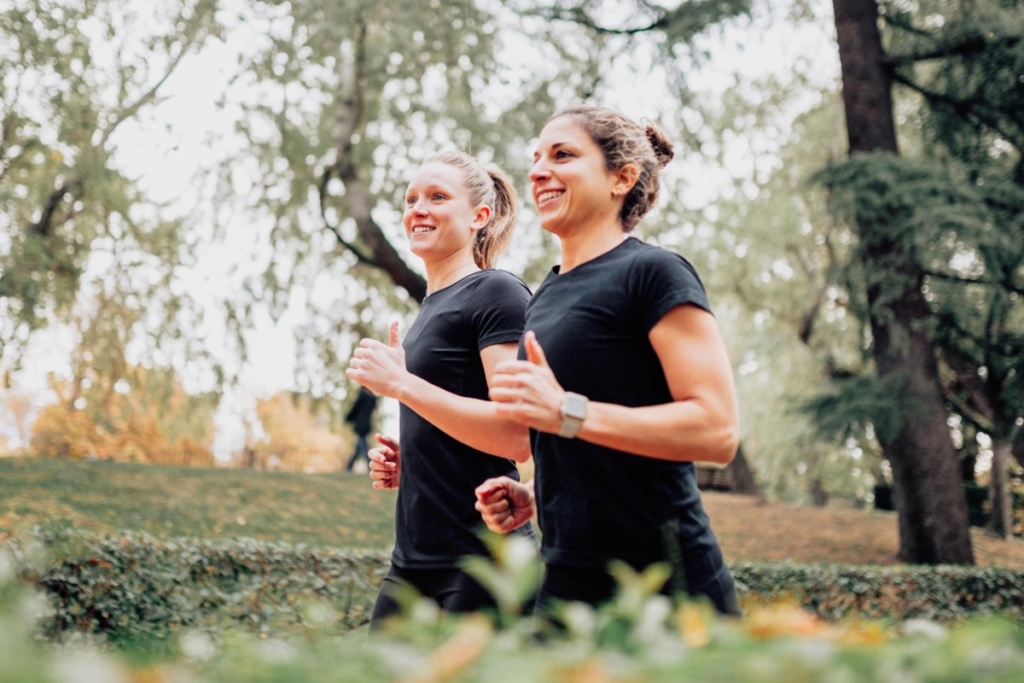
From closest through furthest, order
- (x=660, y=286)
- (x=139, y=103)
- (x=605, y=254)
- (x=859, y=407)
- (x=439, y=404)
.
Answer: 1. (x=660, y=286)
2. (x=605, y=254)
3. (x=439, y=404)
4. (x=859, y=407)
5. (x=139, y=103)

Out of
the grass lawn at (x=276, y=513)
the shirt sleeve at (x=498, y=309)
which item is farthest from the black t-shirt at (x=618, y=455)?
the grass lawn at (x=276, y=513)

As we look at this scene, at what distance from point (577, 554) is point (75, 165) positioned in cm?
Result: 1398

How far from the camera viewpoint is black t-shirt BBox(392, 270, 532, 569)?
9.22ft

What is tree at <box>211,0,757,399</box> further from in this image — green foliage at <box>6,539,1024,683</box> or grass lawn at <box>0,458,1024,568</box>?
green foliage at <box>6,539,1024,683</box>

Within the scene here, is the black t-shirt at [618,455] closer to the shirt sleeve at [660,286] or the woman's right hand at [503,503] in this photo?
the shirt sleeve at [660,286]

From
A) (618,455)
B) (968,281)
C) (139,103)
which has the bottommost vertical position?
(618,455)

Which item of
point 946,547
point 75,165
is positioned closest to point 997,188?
point 946,547

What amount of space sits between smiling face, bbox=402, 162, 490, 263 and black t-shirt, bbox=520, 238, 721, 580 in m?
0.94

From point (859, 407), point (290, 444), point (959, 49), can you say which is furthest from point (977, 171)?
point (290, 444)

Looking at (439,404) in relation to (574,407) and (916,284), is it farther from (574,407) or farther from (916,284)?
(916,284)

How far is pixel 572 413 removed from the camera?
2014 mm

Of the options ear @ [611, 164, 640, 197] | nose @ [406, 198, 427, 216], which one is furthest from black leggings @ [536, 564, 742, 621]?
nose @ [406, 198, 427, 216]

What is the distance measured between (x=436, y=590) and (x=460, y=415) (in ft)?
1.69

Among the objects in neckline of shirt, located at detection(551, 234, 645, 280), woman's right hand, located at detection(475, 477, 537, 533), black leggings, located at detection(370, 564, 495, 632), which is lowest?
black leggings, located at detection(370, 564, 495, 632)
